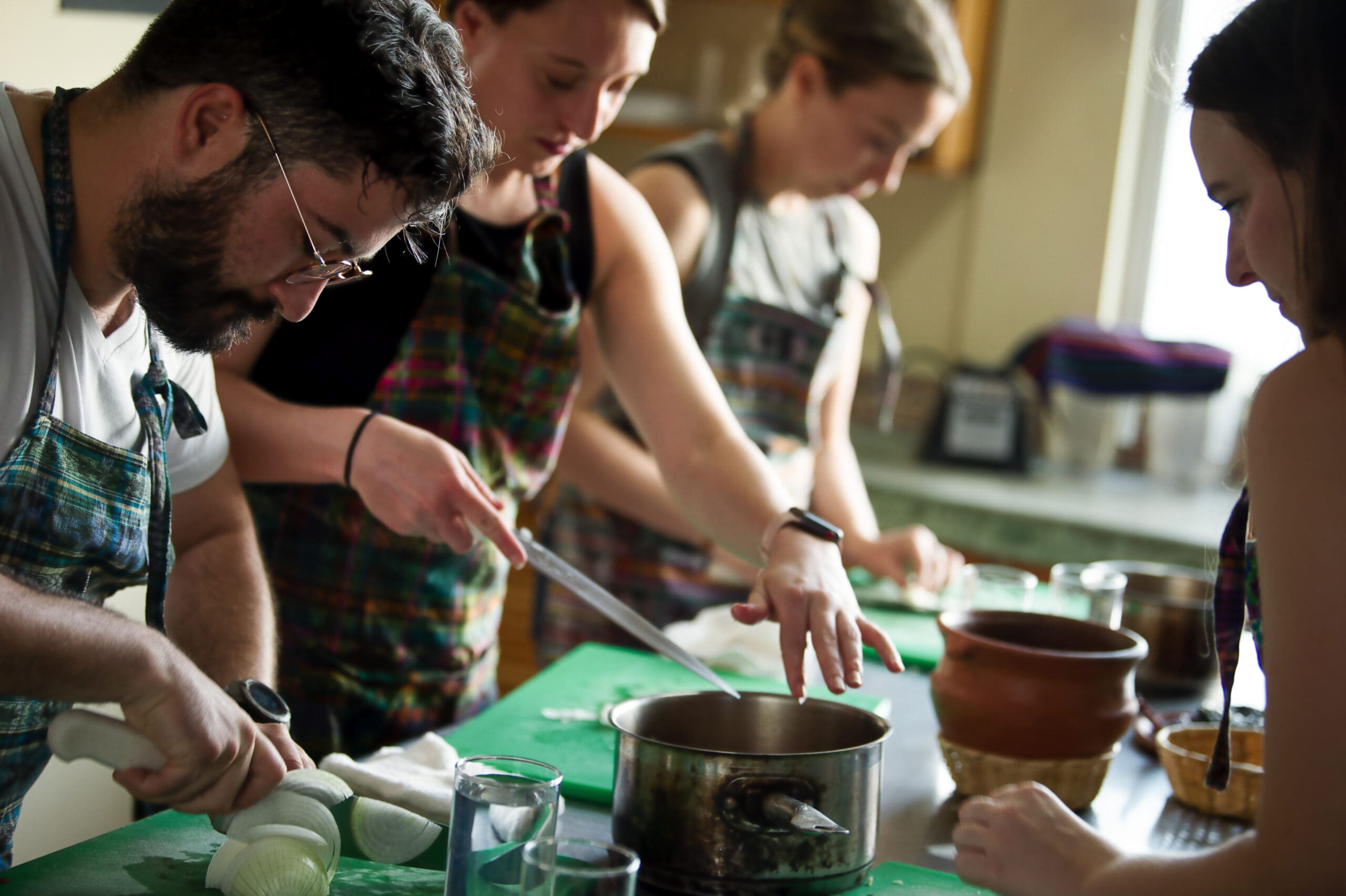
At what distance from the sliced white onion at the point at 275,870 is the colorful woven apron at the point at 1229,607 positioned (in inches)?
29.7

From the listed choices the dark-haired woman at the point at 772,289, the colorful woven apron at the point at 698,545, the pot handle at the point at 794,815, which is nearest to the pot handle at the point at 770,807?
the pot handle at the point at 794,815

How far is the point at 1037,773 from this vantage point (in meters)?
1.16

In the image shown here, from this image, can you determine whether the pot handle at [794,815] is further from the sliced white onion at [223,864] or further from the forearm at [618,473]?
the forearm at [618,473]

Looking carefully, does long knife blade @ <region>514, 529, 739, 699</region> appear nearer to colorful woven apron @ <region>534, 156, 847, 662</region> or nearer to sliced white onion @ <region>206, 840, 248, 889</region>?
sliced white onion @ <region>206, 840, 248, 889</region>

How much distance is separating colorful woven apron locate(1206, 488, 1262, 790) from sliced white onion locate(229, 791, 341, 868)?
74cm

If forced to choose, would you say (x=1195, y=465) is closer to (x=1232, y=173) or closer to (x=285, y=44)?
(x=1232, y=173)

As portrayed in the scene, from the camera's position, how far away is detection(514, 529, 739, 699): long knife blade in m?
1.18

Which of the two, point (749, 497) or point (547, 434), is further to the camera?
point (547, 434)

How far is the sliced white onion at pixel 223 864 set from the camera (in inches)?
33.7

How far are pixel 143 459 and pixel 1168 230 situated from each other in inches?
126

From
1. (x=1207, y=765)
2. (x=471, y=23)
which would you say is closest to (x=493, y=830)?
(x=1207, y=765)

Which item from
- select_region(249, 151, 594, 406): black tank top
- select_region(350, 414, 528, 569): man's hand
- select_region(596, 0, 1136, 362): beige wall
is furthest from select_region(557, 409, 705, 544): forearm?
select_region(596, 0, 1136, 362): beige wall

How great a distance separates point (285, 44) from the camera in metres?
0.93

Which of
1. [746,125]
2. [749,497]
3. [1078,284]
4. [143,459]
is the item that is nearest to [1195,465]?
[1078,284]
